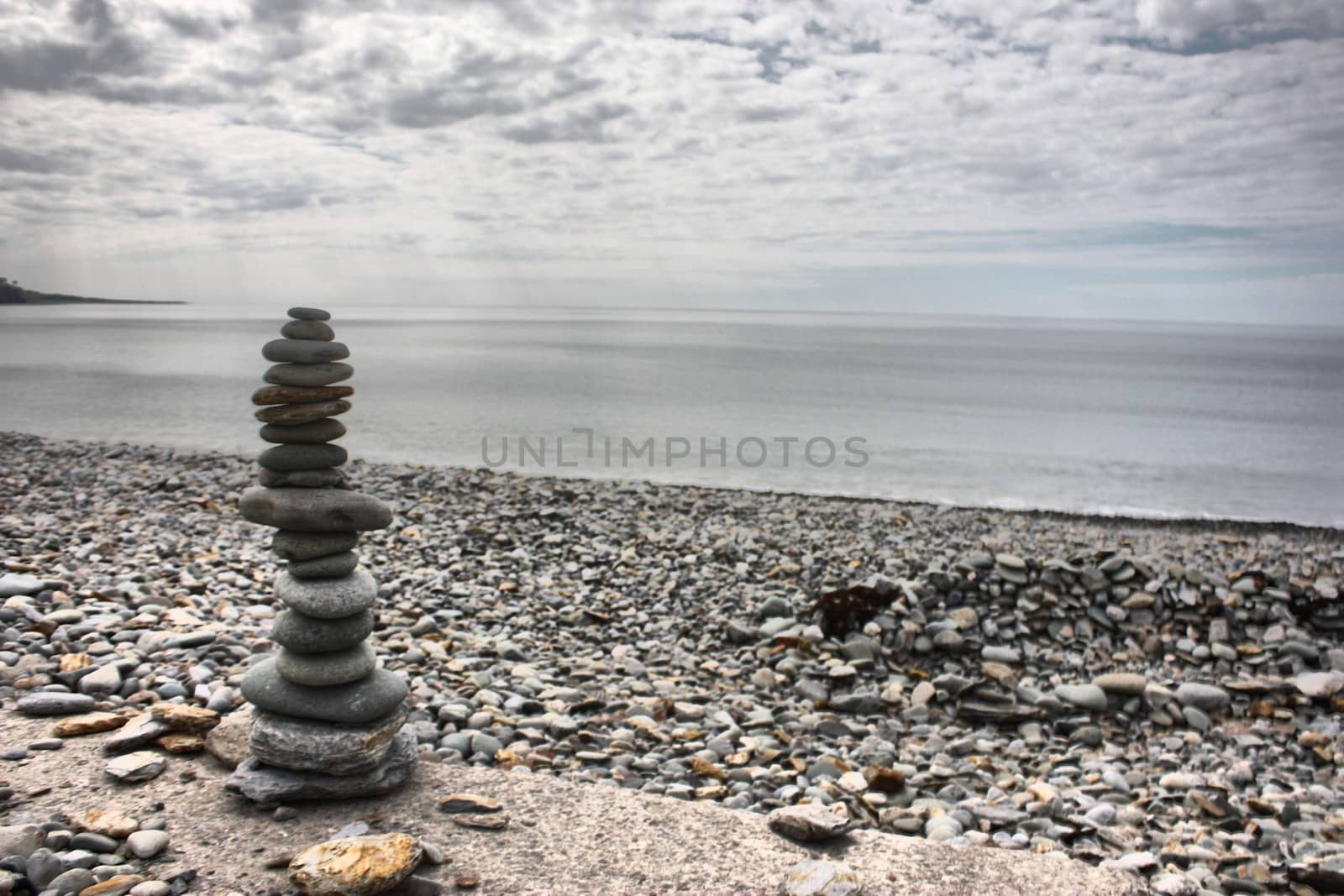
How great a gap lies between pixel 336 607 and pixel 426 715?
6.23 ft

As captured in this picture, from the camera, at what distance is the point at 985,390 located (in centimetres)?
5684

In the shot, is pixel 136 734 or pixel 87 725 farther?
pixel 87 725

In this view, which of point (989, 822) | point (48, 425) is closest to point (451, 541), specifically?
point (989, 822)

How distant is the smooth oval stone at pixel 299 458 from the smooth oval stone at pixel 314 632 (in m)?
0.85

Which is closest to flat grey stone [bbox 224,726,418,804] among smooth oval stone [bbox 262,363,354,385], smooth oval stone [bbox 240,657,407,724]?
smooth oval stone [bbox 240,657,407,724]

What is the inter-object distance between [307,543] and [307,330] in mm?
1264

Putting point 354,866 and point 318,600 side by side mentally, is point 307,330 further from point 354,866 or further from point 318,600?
point 354,866

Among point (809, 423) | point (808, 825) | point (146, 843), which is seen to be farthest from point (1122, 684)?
point (809, 423)

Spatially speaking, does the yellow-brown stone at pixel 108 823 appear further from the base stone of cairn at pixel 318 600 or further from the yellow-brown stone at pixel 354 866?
the yellow-brown stone at pixel 354 866

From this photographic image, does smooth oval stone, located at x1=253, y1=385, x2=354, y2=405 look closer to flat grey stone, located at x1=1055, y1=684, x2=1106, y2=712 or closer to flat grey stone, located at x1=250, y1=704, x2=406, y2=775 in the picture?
flat grey stone, located at x1=250, y1=704, x2=406, y2=775

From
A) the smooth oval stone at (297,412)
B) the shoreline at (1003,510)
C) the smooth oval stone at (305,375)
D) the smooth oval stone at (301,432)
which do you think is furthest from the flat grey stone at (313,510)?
the shoreline at (1003,510)

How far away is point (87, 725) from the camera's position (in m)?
5.50

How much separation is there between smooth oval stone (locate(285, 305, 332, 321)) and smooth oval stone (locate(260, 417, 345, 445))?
1.95 feet

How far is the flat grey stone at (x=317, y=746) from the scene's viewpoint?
505 cm
